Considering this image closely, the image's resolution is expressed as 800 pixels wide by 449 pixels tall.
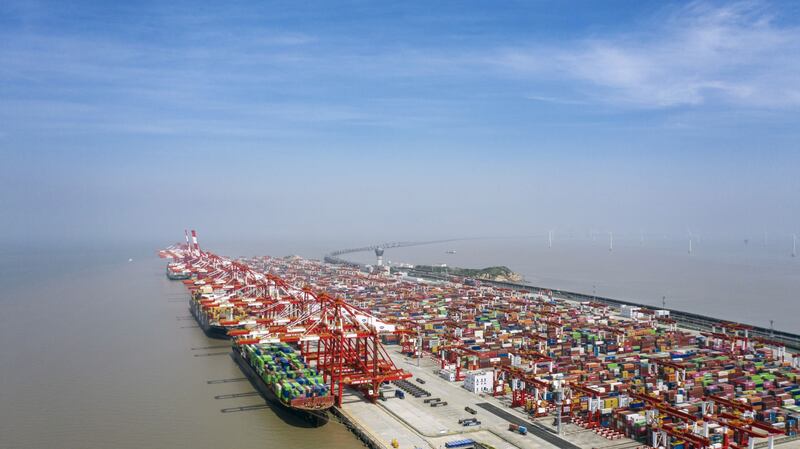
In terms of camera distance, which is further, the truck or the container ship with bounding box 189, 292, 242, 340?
the container ship with bounding box 189, 292, 242, 340

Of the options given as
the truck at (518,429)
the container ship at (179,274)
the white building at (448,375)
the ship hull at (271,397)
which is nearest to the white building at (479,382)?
the white building at (448,375)

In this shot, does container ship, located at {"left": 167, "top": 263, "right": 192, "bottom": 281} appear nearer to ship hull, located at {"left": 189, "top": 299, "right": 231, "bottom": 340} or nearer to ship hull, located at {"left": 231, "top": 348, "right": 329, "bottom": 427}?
ship hull, located at {"left": 189, "top": 299, "right": 231, "bottom": 340}

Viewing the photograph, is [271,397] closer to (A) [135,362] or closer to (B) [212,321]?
(A) [135,362]

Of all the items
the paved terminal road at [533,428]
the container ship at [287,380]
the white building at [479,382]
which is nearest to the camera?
the paved terminal road at [533,428]

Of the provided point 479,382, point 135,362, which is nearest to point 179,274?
point 135,362

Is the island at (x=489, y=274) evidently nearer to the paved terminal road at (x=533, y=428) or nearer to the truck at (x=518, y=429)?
the paved terminal road at (x=533, y=428)

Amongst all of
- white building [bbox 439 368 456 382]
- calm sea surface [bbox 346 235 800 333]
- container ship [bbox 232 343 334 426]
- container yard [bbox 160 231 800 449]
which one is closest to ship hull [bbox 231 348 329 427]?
container ship [bbox 232 343 334 426]
